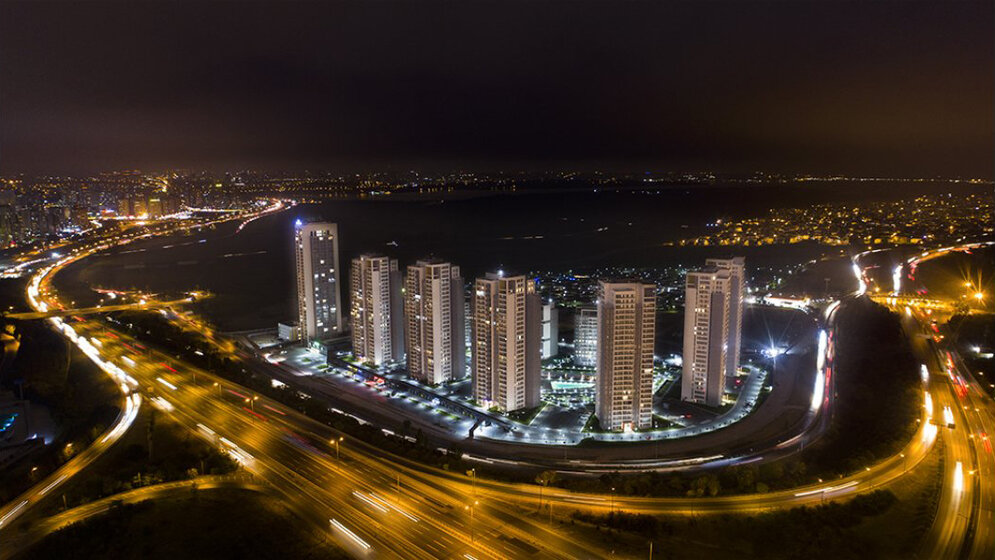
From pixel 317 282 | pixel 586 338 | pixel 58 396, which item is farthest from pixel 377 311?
pixel 58 396

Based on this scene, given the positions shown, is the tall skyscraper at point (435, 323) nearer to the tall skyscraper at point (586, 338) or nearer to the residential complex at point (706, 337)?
the tall skyscraper at point (586, 338)

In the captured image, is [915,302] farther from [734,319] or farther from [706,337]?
[706,337]

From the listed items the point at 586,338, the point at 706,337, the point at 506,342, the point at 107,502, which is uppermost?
the point at 506,342

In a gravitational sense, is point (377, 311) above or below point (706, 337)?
above

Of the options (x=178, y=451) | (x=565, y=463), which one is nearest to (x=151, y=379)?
(x=178, y=451)

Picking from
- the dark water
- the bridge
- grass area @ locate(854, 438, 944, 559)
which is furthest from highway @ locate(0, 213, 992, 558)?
the bridge

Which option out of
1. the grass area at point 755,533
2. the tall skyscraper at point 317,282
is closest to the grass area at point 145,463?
the tall skyscraper at point 317,282
